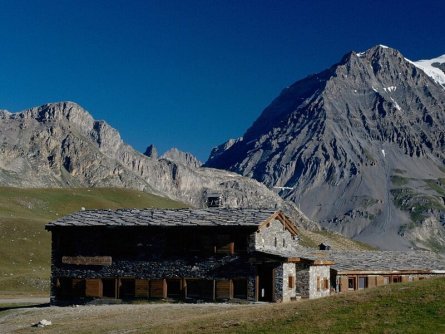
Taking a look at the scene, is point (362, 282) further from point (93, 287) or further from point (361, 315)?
point (361, 315)

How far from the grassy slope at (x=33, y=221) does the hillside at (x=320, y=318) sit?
4129 centimetres

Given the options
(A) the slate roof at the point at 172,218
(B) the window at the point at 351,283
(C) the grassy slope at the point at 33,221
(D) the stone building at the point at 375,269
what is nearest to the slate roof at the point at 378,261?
(D) the stone building at the point at 375,269

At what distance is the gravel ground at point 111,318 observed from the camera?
124ft

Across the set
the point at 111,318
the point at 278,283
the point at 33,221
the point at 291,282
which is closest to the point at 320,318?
the point at 111,318

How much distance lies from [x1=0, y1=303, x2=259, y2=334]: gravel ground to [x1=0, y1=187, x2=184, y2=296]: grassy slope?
2983cm

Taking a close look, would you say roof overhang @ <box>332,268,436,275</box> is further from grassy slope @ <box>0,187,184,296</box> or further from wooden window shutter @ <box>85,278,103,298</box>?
grassy slope @ <box>0,187,184,296</box>

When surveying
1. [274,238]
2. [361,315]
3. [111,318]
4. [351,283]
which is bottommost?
[351,283]

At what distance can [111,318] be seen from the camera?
43.6m

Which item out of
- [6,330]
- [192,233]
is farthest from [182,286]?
[6,330]

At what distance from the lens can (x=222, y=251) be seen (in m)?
54.3

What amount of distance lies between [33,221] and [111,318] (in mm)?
87444

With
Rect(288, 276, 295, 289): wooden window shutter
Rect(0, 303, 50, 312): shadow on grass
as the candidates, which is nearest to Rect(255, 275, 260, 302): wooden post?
Rect(288, 276, 295, 289): wooden window shutter

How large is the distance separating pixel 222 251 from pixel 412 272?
81.0ft

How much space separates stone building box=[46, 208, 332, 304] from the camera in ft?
176
